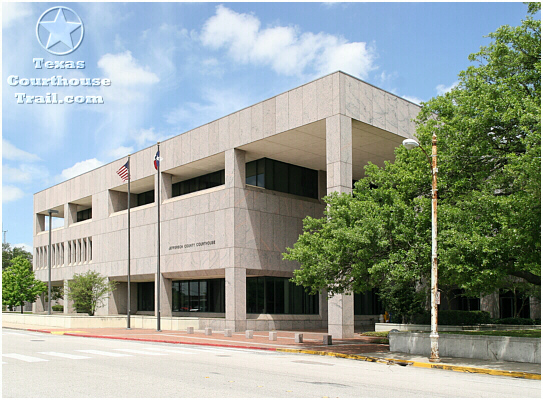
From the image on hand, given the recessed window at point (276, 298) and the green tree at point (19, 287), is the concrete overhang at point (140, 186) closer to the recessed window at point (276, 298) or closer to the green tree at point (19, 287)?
the recessed window at point (276, 298)

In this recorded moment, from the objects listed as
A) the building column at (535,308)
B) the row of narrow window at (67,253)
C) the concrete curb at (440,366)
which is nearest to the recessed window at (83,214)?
the row of narrow window at (67,253)

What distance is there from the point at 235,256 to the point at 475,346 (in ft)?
66.4

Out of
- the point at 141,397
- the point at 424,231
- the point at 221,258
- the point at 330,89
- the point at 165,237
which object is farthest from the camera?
the point at 165,237

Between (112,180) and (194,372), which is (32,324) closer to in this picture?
(112,180)

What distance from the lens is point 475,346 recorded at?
19688 millimetres

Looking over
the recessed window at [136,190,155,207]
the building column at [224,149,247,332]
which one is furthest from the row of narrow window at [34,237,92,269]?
the building column at [224,149,247,332]

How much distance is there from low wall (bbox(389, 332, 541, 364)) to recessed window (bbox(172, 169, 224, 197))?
81.4 feet

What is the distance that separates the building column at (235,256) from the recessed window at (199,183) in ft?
18.5

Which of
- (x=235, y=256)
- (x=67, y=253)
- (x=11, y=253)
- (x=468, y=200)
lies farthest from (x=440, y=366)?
(x=11, y=253)

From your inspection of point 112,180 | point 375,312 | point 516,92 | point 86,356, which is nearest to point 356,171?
point 375,312

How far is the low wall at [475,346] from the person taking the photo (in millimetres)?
18125

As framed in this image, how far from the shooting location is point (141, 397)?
1050 cm

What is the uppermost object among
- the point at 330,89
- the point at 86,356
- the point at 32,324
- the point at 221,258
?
the point at 330,89

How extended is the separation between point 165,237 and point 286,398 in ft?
113
